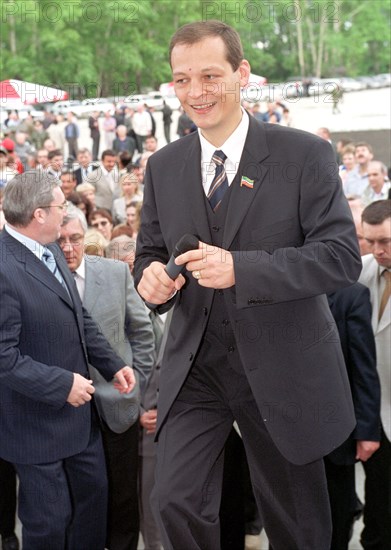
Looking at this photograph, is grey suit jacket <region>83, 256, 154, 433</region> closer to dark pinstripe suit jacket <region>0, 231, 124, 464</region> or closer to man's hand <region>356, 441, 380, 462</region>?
dark pinstripe suit jacket <region>0, 231, 124, 464</region>

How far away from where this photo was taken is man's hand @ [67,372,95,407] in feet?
11.5

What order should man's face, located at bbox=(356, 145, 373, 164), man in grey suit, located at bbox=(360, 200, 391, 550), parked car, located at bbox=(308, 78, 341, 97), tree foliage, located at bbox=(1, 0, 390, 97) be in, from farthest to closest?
1. tree foliage, located at bbox=(1, 0, 390, 97)
2. parked car, located at bbox=(308, 78, 341, 97)
3. man's face, located at bbox=(356, 145, 373, 164)
4. man in grey suit, located at bbox=(360, 200, 391, 550)

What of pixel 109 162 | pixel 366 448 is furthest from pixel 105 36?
pixel 366 448

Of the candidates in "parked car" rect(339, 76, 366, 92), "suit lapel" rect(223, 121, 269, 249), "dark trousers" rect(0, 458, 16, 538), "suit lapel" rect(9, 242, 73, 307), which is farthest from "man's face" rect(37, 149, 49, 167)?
"parked car" rect(339, 76, 366, 92)

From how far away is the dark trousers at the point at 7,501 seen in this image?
15.0ft

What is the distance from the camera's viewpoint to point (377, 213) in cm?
412

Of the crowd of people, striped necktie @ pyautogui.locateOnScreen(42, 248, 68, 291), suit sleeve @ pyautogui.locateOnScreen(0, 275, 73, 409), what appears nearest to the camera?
the crowd of people

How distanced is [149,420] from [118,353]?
383mm

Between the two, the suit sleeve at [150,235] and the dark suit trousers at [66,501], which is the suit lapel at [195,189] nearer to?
the suit sleeve at [150,235]

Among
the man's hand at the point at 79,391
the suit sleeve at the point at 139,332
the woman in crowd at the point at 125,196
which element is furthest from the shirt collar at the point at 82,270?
the woman in crowd at the point at 125,196

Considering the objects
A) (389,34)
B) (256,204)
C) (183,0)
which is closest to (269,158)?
(256,204)

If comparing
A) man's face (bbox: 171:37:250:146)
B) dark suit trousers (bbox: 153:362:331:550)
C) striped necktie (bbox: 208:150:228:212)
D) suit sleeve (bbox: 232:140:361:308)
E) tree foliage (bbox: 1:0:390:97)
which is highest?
tree foliage (bbox: 1:0:390:97)

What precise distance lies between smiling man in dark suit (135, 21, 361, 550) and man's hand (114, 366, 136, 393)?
33.4 inches

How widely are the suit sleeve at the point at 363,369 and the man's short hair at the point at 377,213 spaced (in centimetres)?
48
